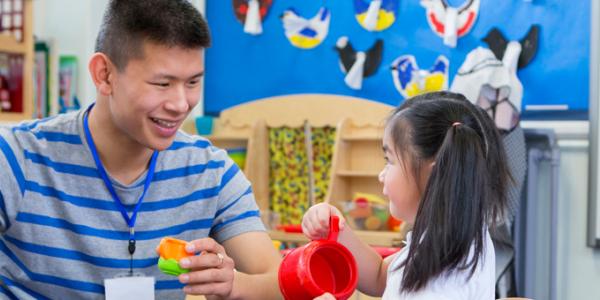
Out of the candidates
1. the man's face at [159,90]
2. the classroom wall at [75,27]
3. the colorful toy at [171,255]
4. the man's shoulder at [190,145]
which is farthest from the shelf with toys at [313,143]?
the colorful toy at [171,255]

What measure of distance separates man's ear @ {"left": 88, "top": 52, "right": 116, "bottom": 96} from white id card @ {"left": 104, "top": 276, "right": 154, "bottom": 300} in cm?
34

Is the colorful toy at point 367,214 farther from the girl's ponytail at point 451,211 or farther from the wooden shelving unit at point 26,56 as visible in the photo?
the girl's ponytail at point 451,211

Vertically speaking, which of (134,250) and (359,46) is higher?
(359,46)

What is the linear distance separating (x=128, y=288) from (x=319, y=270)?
1.15 feet

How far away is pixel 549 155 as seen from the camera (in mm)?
3346

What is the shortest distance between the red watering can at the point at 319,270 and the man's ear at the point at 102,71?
47 centimetres

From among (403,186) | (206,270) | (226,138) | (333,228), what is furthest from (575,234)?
(206,270)

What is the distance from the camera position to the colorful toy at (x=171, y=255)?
127cm

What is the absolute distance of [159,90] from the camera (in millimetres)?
1428

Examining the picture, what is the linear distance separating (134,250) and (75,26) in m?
2.84

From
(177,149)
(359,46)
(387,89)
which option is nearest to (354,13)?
(359,46)

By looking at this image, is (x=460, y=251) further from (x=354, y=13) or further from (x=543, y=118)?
(x=354, y=13)

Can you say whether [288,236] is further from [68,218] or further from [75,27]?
[68,218]

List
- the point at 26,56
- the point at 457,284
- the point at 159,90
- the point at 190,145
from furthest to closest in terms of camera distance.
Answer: the point at 26,56 < the point at 190,145 < the point at 159,90 < the point at 457,284
